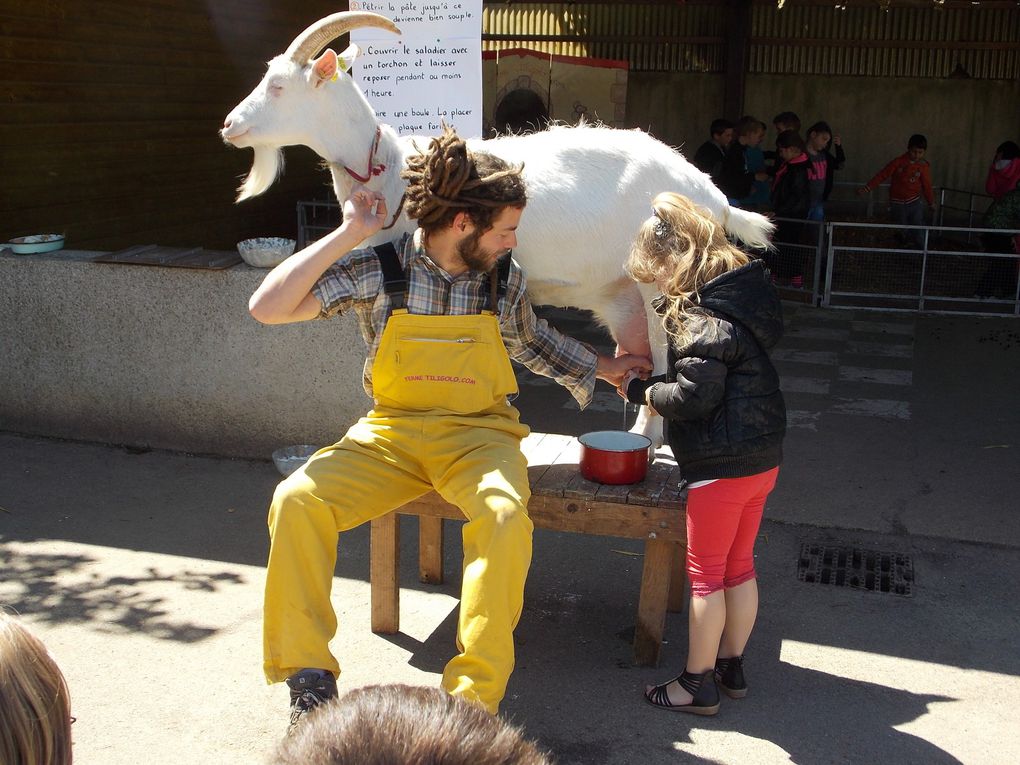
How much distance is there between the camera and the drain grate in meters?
4.35

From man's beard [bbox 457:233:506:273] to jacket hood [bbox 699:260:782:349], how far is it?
0.70m

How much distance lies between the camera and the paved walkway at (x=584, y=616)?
3295mm

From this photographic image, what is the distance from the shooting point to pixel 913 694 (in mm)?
3535

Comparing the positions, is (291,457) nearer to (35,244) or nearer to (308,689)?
(35,244)

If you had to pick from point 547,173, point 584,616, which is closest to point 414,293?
point 547,173

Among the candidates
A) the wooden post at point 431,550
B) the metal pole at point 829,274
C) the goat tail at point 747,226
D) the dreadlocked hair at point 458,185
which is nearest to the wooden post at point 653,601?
the wooden post at point 431,550

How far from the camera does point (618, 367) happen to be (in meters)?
3.90

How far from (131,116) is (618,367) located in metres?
6.02

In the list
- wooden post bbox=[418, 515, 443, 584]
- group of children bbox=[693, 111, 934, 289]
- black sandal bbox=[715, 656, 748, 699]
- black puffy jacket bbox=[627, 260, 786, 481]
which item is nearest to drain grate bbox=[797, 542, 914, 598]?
black sandal bbox=[715, 656, 748, 699]

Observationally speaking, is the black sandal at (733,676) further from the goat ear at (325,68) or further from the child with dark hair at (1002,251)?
the child with dark hair at (1002,251)

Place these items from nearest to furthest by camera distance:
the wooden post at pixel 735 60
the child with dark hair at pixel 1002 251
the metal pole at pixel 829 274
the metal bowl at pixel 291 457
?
the metal bowl at pixel 291 457
the metal pole at pixel 829 274
the child with dark hair at pixel 1002 251
the wooden post at pixel 735 60

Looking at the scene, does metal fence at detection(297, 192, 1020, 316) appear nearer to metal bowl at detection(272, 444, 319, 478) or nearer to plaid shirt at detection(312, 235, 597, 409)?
metal bowl at detection(272, 444, 319, 478)

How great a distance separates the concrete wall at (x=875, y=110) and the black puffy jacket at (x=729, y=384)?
11.0 metres

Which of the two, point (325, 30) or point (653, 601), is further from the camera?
point (325, 30)
